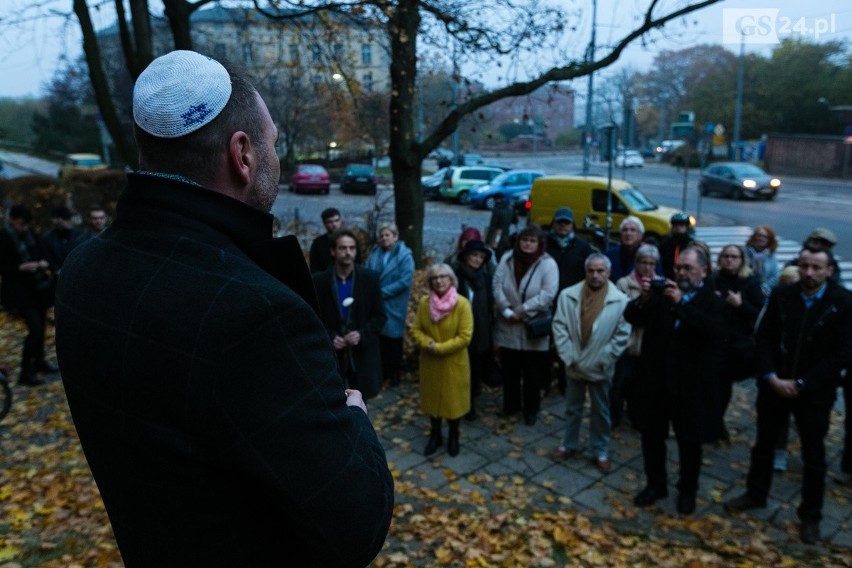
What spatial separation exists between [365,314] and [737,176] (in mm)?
29476

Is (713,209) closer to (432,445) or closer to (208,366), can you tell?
(432,445)

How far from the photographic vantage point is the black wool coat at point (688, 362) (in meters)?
4.84

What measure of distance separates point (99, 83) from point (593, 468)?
790 cm

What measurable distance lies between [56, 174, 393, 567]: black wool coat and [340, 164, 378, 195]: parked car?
33.2 meters

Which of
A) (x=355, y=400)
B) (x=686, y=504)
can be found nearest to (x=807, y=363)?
(x=686, y=504)

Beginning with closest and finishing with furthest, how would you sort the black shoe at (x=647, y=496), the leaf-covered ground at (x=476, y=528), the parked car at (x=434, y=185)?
the leaf-covered ground at (x=476, y=528), the black shoe at (x=647, y=496), the parked car at (x=434, y=185)

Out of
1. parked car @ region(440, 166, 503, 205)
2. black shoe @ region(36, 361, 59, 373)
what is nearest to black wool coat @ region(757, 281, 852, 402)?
black shoe @ region(36, 361, 59, 373)

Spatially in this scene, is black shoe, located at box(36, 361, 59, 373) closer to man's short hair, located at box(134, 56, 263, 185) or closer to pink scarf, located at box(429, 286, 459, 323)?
pink scarf, located at box(429, 286, 459, 323)

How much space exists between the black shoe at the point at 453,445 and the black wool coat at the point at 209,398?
16.0ft

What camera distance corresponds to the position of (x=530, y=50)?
974cm

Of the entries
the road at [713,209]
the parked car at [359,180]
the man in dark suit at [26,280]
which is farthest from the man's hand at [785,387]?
the parked car at [359,180]

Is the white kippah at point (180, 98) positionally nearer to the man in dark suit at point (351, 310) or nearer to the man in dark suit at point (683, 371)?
the man in dark suit at point (683, 371)

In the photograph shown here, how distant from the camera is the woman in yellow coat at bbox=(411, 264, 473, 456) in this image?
5973 millimetres

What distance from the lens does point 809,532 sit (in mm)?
4625
